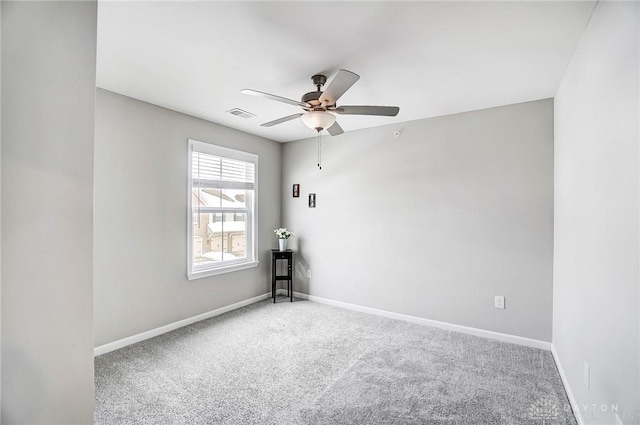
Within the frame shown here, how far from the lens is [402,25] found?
1970 millimetres

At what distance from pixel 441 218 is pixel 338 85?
7.18ft

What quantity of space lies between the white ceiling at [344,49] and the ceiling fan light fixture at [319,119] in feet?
A: 1.06

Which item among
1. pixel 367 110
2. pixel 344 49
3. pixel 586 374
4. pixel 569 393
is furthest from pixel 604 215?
pixel 344 49

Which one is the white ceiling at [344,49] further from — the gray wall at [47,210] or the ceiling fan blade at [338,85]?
the gray wall at [47,210]

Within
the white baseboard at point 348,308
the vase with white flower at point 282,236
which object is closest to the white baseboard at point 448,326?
the white baseboard at point 348,308

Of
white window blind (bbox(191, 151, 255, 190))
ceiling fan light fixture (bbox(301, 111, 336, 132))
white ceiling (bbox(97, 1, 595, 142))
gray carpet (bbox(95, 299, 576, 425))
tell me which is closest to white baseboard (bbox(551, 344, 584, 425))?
gray carpet (bbox(95, 299, 576, 425))

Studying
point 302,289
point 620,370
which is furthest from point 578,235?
point 302,289

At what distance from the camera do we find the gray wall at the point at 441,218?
3.23m

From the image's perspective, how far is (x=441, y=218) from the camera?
12.3 feet

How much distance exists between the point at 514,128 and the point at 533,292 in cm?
169

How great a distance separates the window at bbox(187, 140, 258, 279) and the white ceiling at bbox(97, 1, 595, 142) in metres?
0.97

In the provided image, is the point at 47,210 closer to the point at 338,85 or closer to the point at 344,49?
the point at 338,85

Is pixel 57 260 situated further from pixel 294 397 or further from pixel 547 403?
pixel 547 403

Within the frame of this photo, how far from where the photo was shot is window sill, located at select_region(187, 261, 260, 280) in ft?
12.6
